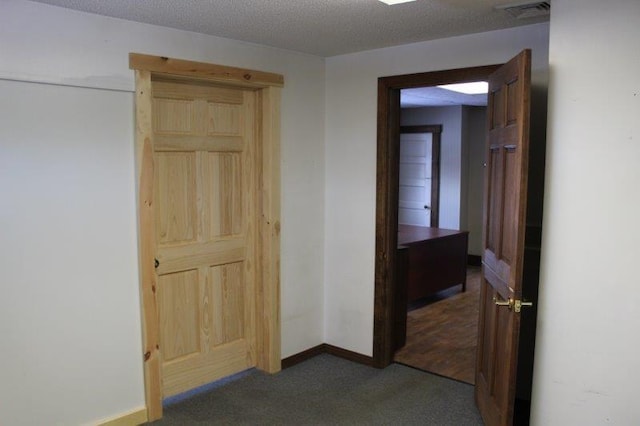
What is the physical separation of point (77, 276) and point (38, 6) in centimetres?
138

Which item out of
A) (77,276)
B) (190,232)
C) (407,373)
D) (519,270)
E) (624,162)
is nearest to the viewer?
(624,162)

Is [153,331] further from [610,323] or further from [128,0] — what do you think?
[610,323]

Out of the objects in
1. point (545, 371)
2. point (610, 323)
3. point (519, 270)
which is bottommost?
point (545, 371)

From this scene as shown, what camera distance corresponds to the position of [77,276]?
2.80 metres

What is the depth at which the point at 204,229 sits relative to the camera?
11.6 ft

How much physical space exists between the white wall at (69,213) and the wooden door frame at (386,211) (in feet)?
4.37

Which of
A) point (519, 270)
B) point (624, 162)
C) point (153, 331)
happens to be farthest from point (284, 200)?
point (624, 162)

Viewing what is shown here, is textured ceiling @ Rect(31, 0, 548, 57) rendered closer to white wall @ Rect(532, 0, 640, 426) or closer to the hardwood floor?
white wall @ Rect(532, 0, 640, 426)

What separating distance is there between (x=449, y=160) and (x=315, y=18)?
500 centimetres

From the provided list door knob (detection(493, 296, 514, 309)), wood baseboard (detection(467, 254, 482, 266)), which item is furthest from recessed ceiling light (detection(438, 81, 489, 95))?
door knob (detection(493, 296, 514, 309))

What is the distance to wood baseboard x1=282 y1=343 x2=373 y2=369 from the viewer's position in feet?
13.0

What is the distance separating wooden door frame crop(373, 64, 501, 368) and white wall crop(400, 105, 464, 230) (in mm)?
3754

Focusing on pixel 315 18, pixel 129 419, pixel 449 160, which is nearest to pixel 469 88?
pixel 449 160

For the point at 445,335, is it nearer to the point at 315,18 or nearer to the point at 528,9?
the point at 528,9
